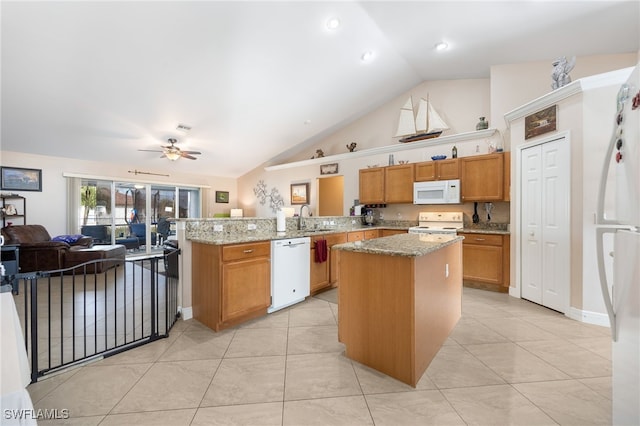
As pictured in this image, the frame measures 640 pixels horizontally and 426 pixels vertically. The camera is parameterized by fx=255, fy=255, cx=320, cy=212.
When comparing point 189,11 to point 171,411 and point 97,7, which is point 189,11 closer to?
point 97,7

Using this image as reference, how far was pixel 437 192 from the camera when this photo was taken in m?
4.45

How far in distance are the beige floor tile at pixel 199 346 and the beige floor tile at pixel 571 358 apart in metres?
2.62

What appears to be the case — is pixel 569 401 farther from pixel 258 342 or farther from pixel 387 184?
pixel 387 184

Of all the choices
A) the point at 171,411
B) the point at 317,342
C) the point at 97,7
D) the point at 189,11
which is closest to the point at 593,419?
the point at 317,342

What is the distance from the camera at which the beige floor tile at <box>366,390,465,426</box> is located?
142 cm

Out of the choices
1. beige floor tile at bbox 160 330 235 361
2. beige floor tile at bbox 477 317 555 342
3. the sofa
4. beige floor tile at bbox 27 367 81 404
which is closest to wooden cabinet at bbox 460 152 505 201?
beige floor tile at bbox 477 317 555 342

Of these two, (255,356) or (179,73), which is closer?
(255,356)

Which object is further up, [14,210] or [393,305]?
[14,210]

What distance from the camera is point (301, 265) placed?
3236 millimetres

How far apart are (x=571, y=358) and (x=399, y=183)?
342 cm

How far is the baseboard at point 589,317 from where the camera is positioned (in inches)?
102

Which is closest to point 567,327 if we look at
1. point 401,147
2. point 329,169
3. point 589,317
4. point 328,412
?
point 589,317

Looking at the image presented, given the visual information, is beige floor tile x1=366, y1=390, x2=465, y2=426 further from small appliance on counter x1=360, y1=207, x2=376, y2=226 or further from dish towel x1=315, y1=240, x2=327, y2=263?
small appliance on counter x1=360, y1=207, x2=376, y2=226

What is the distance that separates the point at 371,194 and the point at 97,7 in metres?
4.65
